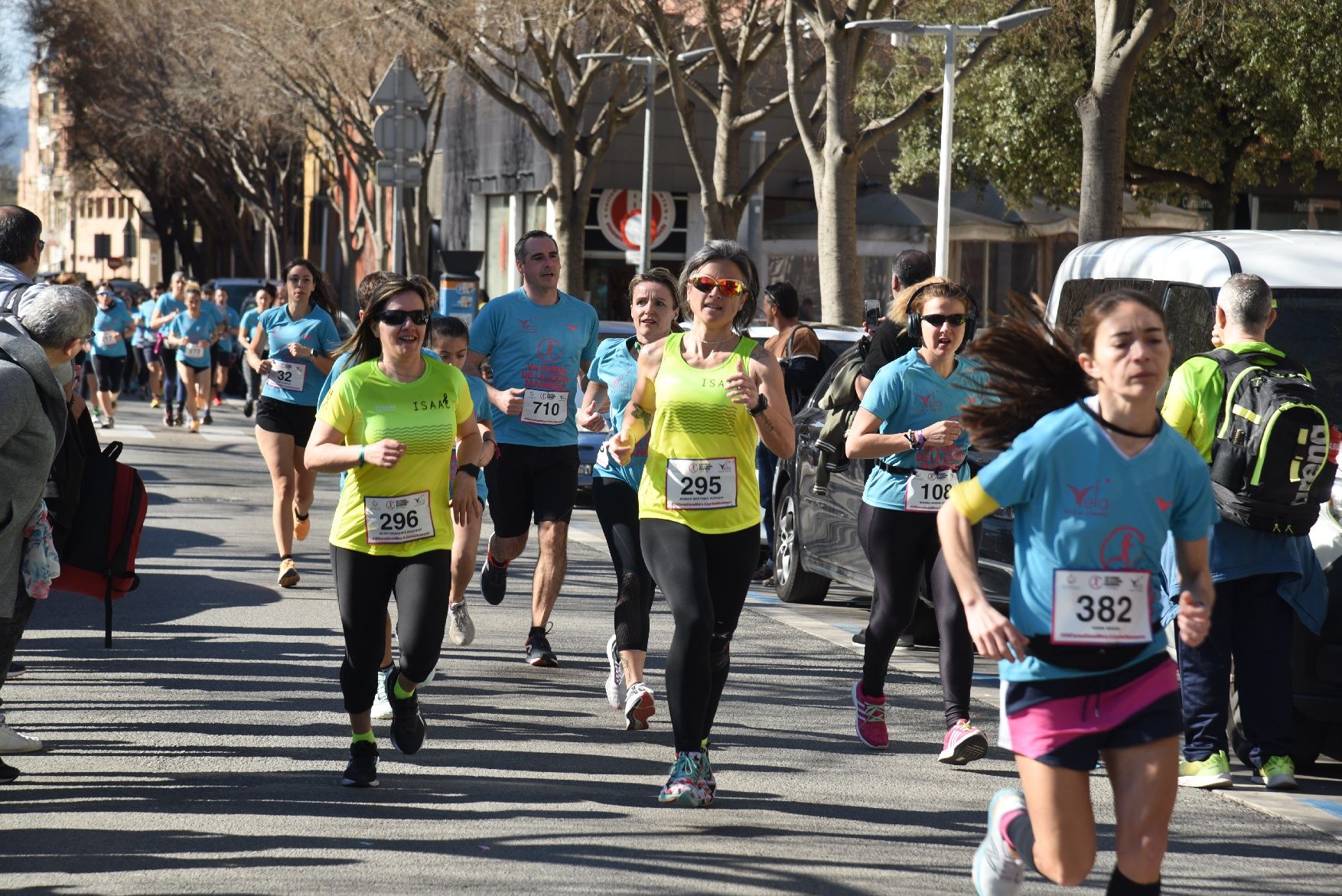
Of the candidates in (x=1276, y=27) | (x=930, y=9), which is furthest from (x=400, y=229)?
(x=1276, y=27)

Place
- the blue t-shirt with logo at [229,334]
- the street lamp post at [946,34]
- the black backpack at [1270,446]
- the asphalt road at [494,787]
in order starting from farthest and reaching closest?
the blue t-shirt with logo at [229,334], the street lamp post at [946,34], the black backpack at [1270,446], the asphalt road at [494,787]

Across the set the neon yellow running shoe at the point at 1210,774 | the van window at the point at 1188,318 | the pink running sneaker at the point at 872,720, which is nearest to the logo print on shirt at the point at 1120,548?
the neon yellow running shoe at the point at 1210,774

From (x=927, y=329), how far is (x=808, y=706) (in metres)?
1.84

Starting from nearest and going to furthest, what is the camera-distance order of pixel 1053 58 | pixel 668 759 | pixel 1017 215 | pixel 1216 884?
1. pixel 1216 884
2. pixel 668 759
3. pixel 1053 58
4. pixel 1017 215

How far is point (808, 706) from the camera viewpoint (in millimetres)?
8172

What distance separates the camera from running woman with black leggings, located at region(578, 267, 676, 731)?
741 centimetres

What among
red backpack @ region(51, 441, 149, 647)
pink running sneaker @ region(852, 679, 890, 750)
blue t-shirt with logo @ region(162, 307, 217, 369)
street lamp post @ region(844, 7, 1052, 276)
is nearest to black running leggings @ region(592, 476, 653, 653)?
pink running sneaker @ region(852, 679, 890, 750)

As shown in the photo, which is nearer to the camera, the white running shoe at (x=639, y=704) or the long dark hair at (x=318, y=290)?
the white running shoe at (x=639, y=704)

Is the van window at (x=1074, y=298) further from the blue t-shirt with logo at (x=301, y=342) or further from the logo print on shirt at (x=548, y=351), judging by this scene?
the blue t-shirt with logo at (x=301, y=342)

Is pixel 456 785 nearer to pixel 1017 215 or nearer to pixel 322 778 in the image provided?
pixel 322 778

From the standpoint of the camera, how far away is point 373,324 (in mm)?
A: 6469

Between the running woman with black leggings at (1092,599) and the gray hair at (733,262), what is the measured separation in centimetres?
213

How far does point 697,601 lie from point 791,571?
5267 mm

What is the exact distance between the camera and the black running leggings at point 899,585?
7.15 metres
